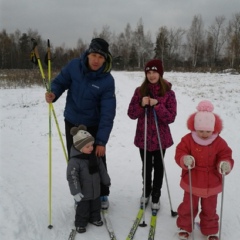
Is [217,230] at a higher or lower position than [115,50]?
lower

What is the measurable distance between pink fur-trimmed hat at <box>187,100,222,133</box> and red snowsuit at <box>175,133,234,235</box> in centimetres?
12

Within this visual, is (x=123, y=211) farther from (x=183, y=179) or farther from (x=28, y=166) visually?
(x=28, y=166)

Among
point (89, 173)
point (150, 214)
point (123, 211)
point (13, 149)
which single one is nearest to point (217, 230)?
point (150, 214)

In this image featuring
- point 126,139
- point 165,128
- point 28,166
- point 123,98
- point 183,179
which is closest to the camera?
point 183,179

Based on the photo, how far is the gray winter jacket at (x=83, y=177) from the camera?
11.2 ft

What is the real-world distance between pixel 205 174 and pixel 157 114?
3.29 ft

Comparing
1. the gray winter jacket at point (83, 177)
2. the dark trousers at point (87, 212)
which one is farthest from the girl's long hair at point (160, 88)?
the dark trousers at point (87, 212)

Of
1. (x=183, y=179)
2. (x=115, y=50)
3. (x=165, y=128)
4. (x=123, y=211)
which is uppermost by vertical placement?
(x=115, y=50)

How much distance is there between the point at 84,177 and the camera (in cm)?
351

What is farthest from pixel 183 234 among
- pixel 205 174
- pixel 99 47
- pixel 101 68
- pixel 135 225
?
pixel 99 47

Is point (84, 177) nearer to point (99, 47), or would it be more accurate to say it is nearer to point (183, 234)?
point (183, 234)

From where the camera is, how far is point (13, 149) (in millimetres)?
6816

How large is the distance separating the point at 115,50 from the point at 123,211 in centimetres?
6590

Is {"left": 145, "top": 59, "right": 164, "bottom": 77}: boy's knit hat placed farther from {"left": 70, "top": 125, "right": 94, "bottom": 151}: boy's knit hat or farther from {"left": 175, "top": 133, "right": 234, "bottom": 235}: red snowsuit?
{"left": 70, "top": 125, "right": 94, "bottom": 151}: boy's knit hat
